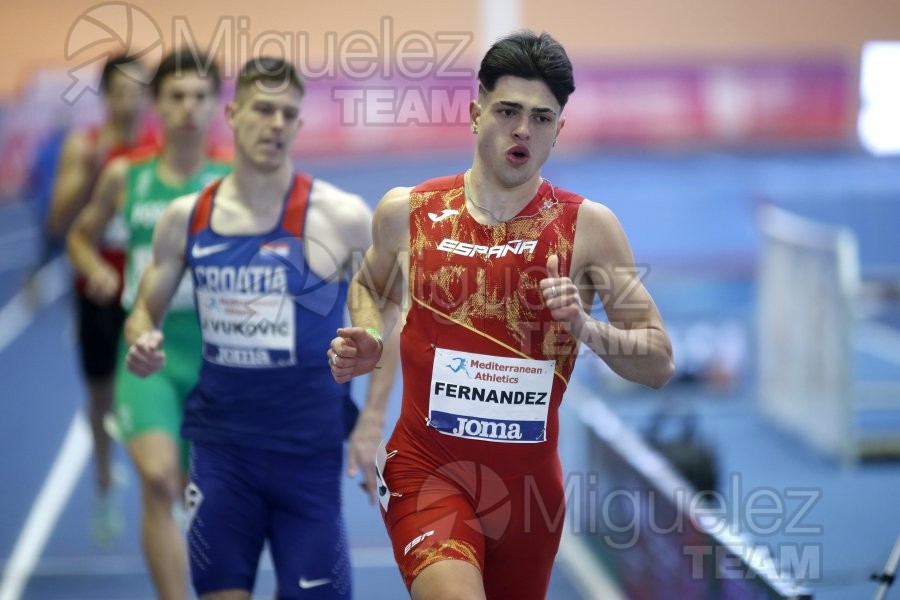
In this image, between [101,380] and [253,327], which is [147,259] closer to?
[253,327]

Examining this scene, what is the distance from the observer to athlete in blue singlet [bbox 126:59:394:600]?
13.8ft

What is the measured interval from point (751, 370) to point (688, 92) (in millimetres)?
12296

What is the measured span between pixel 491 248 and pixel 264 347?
1.24 m

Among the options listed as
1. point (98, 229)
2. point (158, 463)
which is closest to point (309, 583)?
point (158, 463)

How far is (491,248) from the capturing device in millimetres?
3518

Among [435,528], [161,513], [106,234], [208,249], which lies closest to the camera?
[435,528]

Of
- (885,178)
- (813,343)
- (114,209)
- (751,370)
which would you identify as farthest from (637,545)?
(885,178)

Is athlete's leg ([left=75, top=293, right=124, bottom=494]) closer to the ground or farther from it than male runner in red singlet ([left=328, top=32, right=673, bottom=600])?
closer to the ground

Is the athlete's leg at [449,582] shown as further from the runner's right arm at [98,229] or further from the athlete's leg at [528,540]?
the runner's right arm at [98,229]

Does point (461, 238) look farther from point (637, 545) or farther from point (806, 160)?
point (806, 160)

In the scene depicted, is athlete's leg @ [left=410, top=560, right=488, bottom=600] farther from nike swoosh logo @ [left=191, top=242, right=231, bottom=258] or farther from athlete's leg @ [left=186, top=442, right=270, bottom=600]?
nike swoosh logo @ [left=191, top=242, right=231, bottom=258]

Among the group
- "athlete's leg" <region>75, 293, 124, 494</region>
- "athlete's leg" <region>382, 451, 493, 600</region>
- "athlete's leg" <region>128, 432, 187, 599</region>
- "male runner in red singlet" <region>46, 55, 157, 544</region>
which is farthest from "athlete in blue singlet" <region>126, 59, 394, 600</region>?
"athlete's leg" <region>75, 293, 124, 494</region>

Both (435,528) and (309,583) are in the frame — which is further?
(309,583)

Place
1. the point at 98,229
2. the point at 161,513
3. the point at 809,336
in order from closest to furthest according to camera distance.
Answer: the point at 161,513 < the point at 98,229 < the point at 809,336
